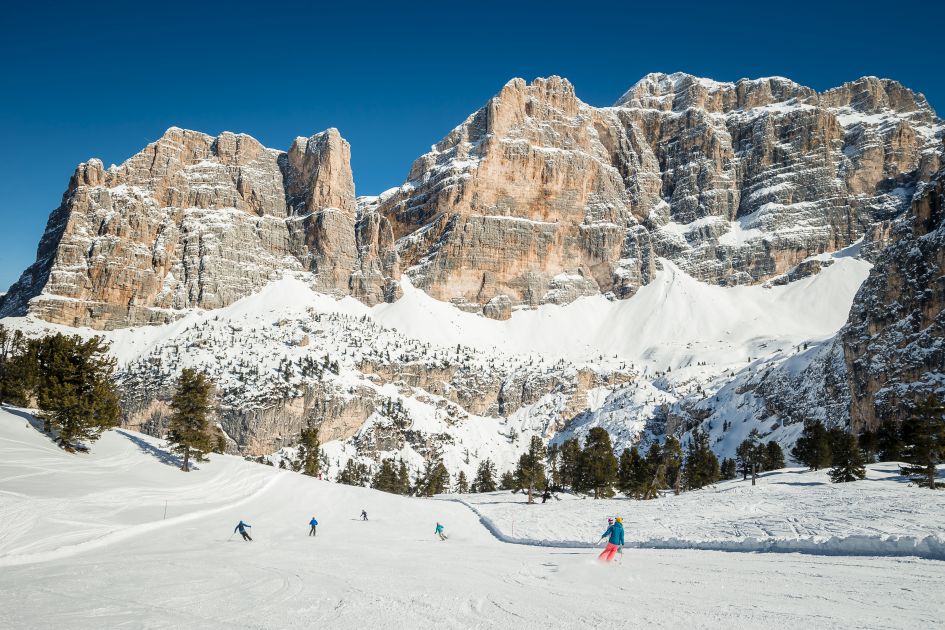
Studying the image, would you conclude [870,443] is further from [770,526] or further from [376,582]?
[376,582]

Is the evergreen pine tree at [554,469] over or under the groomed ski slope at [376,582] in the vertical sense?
under

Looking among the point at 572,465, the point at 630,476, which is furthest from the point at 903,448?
the point at 572,465

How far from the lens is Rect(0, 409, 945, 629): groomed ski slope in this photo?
991cm

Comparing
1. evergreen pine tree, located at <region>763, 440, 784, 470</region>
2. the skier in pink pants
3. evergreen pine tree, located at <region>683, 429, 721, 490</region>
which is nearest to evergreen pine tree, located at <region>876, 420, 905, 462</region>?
evergreen pine tree, located at <region>763, 440, 784, 470</region>

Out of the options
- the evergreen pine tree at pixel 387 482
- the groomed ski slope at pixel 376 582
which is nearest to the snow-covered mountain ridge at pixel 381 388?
the evergreen pine tree at pixel 387 482

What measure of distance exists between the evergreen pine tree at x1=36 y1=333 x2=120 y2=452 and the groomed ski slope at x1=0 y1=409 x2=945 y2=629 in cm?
1034

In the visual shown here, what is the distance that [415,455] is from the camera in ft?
526

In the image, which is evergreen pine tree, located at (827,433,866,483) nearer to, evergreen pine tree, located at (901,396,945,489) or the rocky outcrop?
evergreen pine tree, located at (901,396,945,489)

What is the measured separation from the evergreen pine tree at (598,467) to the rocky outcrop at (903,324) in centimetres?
4537

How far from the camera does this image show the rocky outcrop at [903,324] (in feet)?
264

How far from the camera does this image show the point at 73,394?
136 feet

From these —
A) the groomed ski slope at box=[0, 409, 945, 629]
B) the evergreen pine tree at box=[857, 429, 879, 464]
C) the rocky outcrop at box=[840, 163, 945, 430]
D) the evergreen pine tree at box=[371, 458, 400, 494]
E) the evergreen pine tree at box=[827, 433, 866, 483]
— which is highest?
the rocky outcrop at box=[840, 163, 945, 430]

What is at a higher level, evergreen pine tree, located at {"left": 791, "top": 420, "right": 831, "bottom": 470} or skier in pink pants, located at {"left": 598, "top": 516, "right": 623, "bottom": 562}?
evergreen pine tree, located at {"left": 791, "top": 420, "right": 831, "bottom": 470}

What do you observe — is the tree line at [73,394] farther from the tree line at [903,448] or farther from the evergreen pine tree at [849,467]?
the evergreen pine tree at [849,467]
